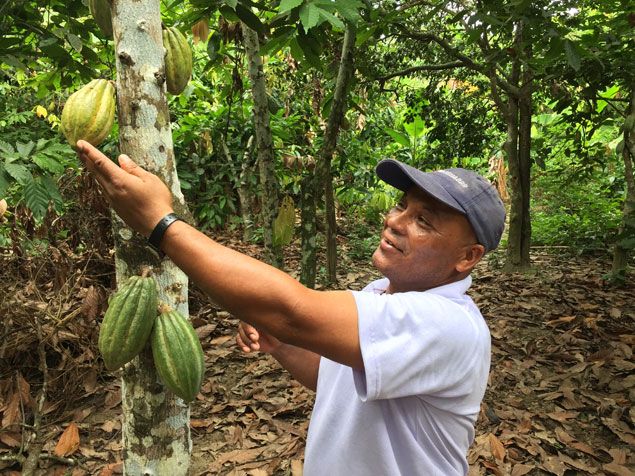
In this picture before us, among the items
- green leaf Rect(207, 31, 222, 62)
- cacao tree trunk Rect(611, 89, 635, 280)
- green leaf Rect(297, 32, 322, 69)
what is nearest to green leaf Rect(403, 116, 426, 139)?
cacao tree trunk Rect(611, 89, 635, 280)

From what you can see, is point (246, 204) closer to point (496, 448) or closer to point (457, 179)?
point (496, 448)

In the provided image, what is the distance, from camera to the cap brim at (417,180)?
130 centimetres

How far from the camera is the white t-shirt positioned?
108cm

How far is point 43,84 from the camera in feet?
9.59

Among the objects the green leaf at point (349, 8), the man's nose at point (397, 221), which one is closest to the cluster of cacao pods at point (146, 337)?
the man's nose at point (397, 221)

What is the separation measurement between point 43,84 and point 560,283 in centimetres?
494

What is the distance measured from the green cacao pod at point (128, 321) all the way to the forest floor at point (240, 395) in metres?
1.78

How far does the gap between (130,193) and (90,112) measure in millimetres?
267

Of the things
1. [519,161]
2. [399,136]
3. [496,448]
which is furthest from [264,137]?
[399,136]

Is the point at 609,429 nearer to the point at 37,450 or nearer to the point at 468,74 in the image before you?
the point at 37,450

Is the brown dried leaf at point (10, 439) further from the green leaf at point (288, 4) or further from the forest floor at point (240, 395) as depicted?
the green leaf at point (288, 4)

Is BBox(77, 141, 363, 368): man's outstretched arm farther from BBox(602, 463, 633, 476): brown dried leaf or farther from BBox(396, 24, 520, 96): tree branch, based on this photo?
BBox(396, 24, 520, 96): tree branch

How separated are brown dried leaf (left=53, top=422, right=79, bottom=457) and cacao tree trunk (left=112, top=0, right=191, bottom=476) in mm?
1748

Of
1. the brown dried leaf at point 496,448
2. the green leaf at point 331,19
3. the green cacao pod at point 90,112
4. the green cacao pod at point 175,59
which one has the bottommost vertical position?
the brown dried leaf at point 496,448
